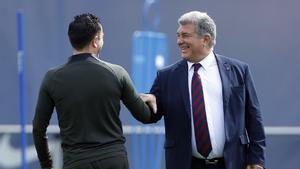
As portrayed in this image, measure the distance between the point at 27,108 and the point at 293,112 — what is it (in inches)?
69.5

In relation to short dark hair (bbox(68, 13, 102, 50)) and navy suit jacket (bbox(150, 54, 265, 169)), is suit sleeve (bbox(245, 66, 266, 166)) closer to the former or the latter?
navy suit jacket (bbox(150, 54, 265, 169))

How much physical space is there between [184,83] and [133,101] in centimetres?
36

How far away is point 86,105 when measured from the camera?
106 inches

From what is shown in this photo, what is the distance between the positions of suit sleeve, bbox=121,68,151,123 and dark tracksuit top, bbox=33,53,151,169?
0.08ft

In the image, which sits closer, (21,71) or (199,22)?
(199,22)

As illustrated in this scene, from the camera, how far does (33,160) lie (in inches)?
155

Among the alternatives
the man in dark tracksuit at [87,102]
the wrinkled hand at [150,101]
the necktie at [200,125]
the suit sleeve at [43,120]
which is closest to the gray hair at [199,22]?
the necktie at [200,125]

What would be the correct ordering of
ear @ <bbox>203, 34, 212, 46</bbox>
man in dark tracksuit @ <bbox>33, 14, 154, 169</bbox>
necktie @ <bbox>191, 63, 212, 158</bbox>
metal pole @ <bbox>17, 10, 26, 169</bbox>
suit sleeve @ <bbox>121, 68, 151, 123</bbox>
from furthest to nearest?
metal pole @ <bbox>17, 10, 26, 169</bbox>
ear @ <bbox>203, 34, 212, 46</bbox>
necktie @ <bbox>191, 63, 212, 158</bbox>
suit sleeve @ <bbox>121, 68, 151, 123</bbox>
man in dark tracksuit @ <bbox>33, 14, 154, 169</bbox>

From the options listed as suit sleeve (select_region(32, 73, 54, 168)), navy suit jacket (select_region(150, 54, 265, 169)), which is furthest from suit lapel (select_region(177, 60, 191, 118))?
suit sleeve (select_region(32, 73, 54, 168))

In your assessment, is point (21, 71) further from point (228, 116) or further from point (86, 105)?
point (228, 116)

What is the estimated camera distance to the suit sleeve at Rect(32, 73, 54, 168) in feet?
9.07

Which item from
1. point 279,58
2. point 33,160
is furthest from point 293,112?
point 33,160

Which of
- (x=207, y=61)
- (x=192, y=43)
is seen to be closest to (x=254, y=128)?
(x=207, y=61)

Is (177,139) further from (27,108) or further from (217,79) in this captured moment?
(27,108)
